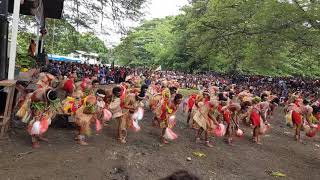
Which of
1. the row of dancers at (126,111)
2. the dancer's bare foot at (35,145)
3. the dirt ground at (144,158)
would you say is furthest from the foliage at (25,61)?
the dancer's bare foot at (35,145)

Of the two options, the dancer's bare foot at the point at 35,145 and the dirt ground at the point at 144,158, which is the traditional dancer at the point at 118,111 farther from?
the dancer's bare foot at the point at 35,145

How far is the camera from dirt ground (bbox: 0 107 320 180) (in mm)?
7770

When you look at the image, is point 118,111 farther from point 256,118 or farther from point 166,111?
point 256,118

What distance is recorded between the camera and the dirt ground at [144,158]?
7770 mm

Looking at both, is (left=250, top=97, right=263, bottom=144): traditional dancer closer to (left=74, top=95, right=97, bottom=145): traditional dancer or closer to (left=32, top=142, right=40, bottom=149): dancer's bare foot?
(left=74, top=95, right=97, bottom=145): traditional dancer

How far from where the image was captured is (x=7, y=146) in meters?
8.80

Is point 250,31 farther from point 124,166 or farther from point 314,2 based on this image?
point 124,166

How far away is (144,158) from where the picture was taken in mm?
9367

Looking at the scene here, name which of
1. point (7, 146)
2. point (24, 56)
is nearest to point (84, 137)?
point (7, 146)

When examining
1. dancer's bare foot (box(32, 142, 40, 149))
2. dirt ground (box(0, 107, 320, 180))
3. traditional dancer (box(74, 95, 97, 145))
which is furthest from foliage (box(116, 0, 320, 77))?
dancer's bare foot (box(32, 142, 40, 149))

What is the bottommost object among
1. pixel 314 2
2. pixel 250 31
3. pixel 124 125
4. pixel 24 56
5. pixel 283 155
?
pixel 283 155

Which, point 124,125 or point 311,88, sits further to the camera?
point 311,88

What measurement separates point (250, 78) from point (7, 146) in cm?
2521

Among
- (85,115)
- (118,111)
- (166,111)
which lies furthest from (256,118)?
→ (85,115)
